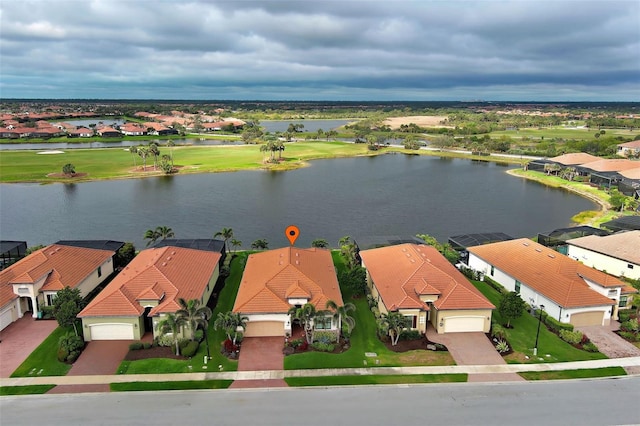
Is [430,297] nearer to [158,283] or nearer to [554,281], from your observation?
[554,281]

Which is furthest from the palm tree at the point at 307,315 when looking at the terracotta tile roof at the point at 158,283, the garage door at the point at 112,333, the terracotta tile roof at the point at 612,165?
the terracotta tile roof at the point at 612,165

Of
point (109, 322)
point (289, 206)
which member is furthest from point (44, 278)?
point (289, 206)

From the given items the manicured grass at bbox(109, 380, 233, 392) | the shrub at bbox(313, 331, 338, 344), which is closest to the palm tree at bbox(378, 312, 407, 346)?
the shrub at bbox(313, 331, 338, 344)

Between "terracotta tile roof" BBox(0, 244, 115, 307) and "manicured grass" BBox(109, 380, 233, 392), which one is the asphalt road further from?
"terracotta tile roof" BBox(0, 244, 115, 307)

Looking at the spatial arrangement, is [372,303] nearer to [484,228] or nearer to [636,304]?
[636,304]

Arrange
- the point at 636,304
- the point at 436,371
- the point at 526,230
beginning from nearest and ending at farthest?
the point at 436,371, the point at 636,304, the point at 526,230

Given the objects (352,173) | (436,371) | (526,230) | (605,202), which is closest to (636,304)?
(436,371)
